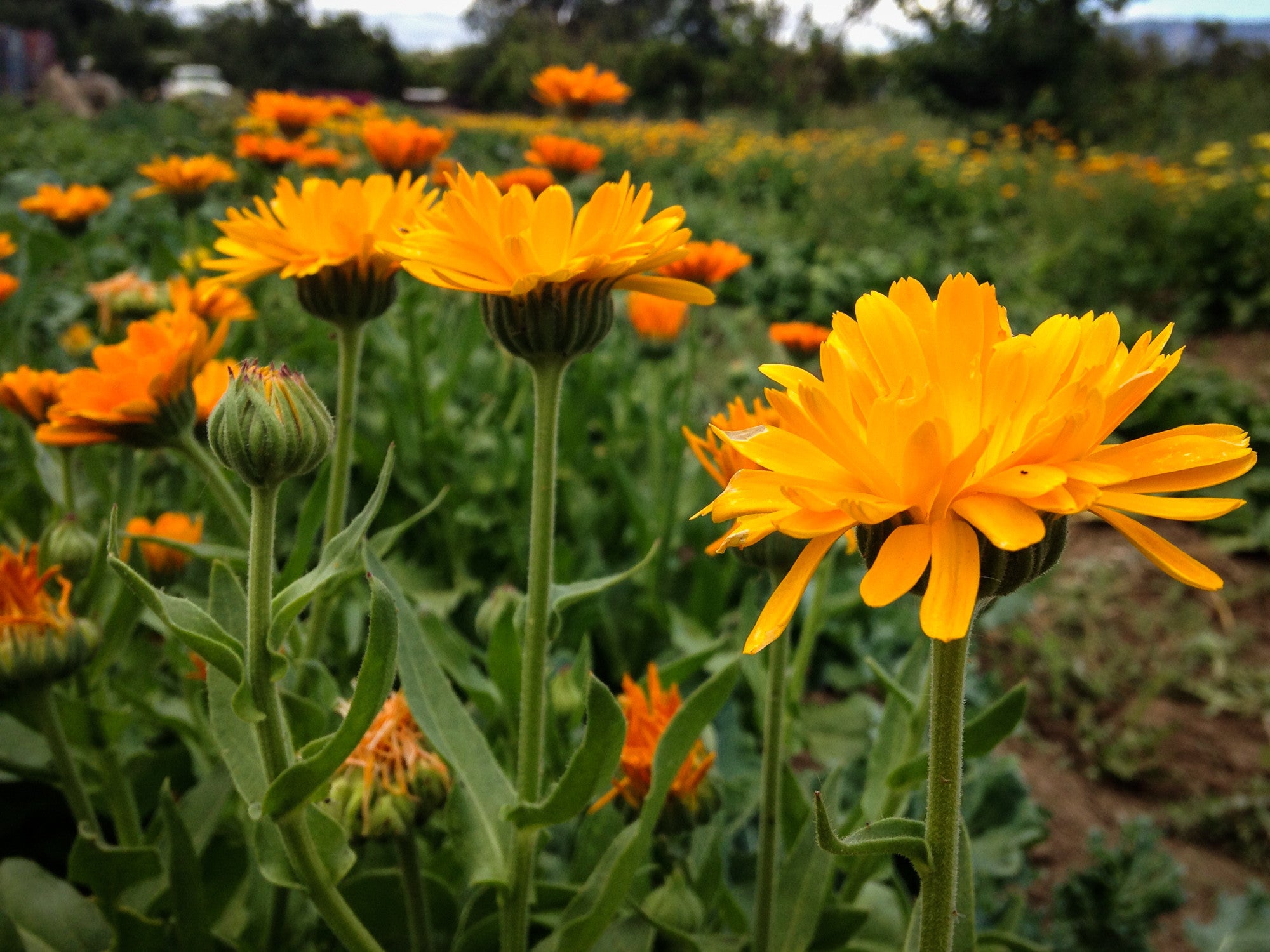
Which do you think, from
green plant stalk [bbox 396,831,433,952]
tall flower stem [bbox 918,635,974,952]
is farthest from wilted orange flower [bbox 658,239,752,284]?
tall flower stem [bbox 918,635,974,952]

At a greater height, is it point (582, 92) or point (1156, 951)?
point (582, 92)

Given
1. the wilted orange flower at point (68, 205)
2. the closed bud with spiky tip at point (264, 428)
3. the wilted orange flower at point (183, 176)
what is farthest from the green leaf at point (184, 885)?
the wilted orange flower at point (183, 176)

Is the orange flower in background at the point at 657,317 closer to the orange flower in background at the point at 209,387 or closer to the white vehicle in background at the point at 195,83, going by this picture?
the orange flower in background at the point at 209,387

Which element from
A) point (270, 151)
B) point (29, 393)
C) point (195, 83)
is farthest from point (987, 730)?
point (195, 83)

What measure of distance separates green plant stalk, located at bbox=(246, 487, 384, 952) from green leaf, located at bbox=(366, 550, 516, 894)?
0.51ft

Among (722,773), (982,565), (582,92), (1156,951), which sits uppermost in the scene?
(582,92)

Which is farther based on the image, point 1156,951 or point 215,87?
point 215,87

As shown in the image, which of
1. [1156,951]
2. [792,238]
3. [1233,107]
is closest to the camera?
[1156,951]

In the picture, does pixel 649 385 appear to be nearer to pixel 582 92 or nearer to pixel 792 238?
pixel 582 92

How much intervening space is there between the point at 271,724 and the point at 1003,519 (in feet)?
2.08

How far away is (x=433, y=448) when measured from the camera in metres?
2.34

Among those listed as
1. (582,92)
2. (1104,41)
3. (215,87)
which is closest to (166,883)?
(582,92)

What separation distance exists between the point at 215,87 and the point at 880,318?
53.9 feet

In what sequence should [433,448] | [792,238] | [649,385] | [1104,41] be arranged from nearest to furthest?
1. [433,448]
2. [649,385]
3. [792,238]
4. [1104,41]
